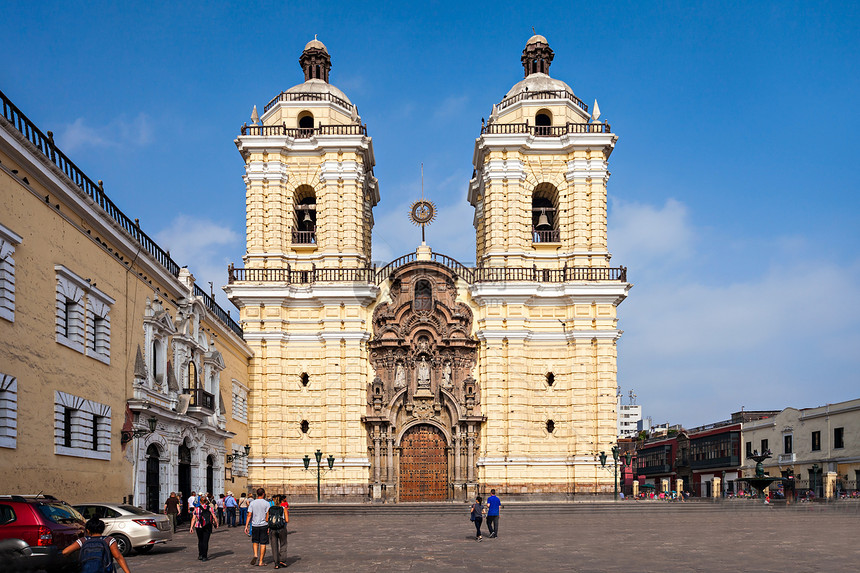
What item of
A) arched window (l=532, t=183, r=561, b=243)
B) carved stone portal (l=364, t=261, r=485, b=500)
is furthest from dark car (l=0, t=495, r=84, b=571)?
arched window (l=532, t=183, r=561, b=243)

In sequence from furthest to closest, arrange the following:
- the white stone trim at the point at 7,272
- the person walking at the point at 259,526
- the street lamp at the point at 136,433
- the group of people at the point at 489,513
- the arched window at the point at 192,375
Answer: the arched window at the point at 192,375
the street lamp at the point at 136,433
the group of people at the point at 489,513
the white stone trim at the point at 7,272
the person walking at the point at 259,526

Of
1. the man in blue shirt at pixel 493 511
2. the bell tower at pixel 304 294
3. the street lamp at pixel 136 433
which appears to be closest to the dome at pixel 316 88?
the bell tower at pixel 304 294

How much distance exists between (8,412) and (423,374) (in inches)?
1093

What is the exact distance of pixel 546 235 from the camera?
47.2 meters

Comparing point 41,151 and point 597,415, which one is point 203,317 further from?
point 597,415

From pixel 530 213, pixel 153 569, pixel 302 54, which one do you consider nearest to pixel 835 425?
pixel 530 213

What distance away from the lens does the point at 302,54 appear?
50.0m

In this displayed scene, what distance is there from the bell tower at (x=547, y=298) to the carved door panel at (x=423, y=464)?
2.14 metres

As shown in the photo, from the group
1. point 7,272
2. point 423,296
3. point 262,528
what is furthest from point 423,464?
point 7,272

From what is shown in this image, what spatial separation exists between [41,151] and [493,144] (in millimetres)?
28966

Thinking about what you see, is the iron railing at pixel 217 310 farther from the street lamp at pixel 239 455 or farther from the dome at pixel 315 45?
the dome at pixel 315 45

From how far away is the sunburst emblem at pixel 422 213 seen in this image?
1881 inches

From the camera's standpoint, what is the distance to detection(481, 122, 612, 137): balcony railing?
46469mm

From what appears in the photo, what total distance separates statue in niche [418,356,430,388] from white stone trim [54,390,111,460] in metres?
22.4
